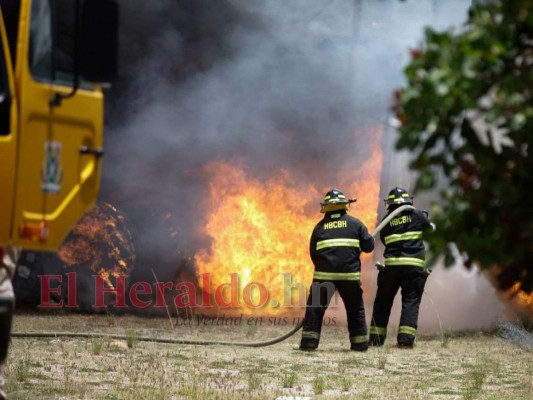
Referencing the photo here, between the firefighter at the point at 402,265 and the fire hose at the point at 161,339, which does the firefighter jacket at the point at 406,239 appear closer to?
the firefighter at the point at 402,265

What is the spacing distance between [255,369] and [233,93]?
→ 7.62 metres

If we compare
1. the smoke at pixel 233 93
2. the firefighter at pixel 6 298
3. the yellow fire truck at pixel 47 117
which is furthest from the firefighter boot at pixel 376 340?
the yellow fire truck at pixel 47 117

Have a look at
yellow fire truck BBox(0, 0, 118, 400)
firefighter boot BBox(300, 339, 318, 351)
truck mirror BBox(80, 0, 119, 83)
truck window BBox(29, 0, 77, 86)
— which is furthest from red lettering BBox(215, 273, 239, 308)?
truck mirror BBox(80, 0, 119, 83)

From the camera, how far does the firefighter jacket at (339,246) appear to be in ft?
32.5

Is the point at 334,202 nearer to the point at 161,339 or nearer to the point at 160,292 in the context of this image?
the point at 161,339

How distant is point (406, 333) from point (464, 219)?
765 centimetres

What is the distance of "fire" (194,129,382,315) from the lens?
14.3m

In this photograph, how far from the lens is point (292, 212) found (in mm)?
14859

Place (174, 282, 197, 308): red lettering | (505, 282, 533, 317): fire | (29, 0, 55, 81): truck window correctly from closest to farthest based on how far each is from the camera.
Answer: (29, 0, 55, 81): truck window, (505, 282, 533, 317): fire, (174, 282, 197, 308): red lettering

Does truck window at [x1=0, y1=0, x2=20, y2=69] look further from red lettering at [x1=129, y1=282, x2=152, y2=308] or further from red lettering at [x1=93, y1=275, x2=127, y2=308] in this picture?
red lettering at [x1=129, y1=282, x2=152, y2=308]

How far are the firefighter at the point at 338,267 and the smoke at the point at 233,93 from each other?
→ 5010mm

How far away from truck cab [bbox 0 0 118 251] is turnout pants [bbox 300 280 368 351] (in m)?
5.57

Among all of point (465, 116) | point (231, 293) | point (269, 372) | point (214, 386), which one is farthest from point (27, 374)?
point (231, 293)

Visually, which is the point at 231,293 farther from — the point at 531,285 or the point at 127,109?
the point at 531,285
